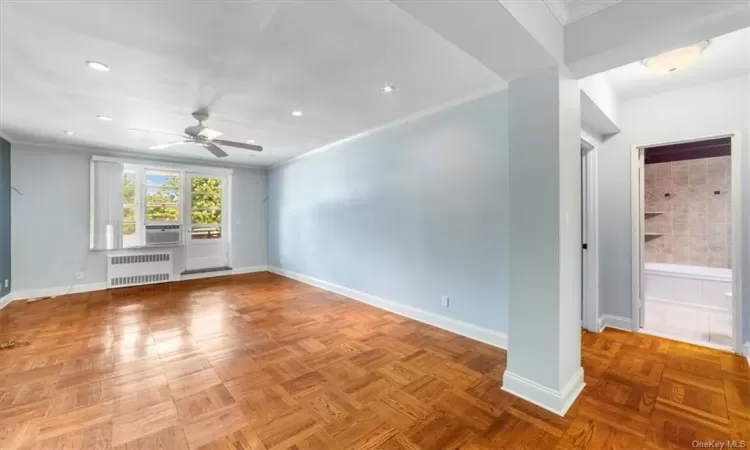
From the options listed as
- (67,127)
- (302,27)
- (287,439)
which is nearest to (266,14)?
(302,27)

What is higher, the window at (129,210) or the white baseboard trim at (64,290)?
the window at (129,210)

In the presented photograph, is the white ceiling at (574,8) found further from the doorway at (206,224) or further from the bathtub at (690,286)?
the doorway at (206,224)

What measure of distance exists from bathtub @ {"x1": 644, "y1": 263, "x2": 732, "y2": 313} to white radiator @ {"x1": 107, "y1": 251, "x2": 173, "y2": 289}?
788 centimetres

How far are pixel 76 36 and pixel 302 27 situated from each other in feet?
4.63

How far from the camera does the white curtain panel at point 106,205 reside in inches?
205

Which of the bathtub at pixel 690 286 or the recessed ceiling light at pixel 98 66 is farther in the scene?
the bathtub at pixel 690 286

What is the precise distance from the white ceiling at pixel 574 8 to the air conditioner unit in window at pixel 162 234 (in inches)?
256

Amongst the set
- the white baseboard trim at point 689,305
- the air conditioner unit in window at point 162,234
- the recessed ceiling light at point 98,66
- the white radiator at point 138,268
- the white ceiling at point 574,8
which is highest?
the white ceiling at point 574,8

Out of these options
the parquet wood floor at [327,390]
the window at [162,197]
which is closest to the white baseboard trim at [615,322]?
the parquet wood floor at [327,390]

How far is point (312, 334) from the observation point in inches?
130

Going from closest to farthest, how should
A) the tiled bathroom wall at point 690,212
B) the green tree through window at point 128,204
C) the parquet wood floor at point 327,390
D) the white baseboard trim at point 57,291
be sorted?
1. the parquet wood floor at point 327,390
2. the tiled bathroom wall at point 690,212
3. the white baseboard trim at point 57,291
4. the green tree through window at point 128,204

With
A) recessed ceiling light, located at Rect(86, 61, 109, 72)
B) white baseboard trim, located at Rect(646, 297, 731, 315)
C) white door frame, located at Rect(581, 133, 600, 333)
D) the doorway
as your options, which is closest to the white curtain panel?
the doorway

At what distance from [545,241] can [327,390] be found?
178 centimetres

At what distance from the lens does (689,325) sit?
136 inches
